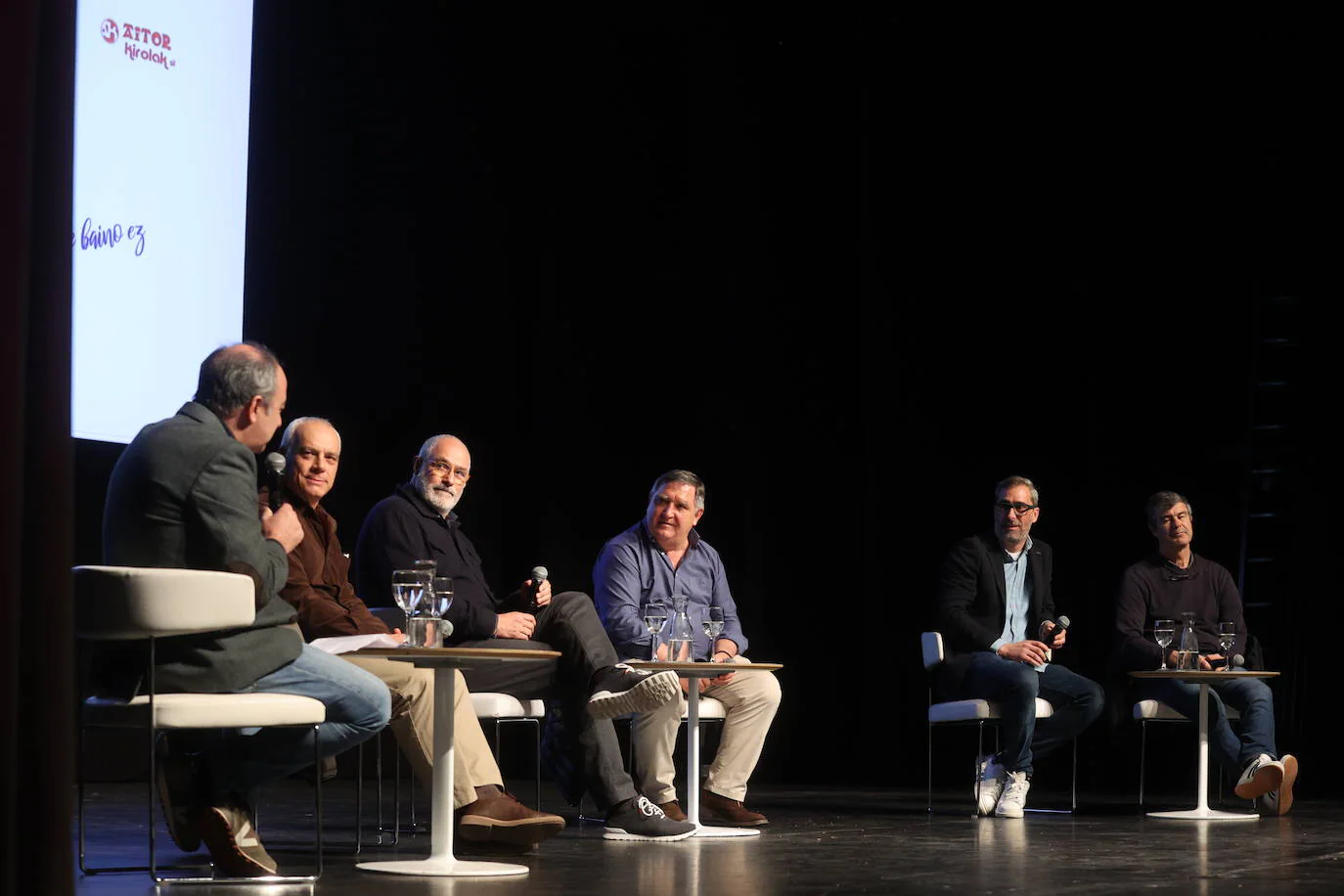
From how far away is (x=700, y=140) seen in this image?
759cm

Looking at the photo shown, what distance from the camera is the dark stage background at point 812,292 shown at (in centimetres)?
713

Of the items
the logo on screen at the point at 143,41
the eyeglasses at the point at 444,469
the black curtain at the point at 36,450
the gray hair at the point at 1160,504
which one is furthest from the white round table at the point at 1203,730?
the black curtain at the point at 36,450

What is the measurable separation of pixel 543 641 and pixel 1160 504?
2765 mm

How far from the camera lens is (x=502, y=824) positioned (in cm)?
412

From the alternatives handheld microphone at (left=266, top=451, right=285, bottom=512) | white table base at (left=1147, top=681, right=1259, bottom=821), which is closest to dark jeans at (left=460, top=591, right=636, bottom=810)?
handheld microphone at (left=266, top=451, right=285, bottom=512)

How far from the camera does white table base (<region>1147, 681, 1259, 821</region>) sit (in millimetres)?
5891

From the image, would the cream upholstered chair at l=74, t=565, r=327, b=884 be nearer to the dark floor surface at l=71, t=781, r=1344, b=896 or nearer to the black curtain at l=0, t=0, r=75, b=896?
the dark floor surface at l=71, t=781, r=1344, b=896

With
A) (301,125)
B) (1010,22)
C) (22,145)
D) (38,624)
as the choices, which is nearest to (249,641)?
(38,624)

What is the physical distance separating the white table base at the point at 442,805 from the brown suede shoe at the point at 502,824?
0.79 ft

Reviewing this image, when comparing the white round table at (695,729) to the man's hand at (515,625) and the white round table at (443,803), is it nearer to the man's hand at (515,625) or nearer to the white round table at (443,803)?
the man's hand at (515,625)

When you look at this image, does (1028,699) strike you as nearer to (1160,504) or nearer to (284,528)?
(1160,504)

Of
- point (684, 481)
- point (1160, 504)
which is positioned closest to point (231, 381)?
point (684, 481)

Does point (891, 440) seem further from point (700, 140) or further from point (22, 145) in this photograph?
point (22, 145)

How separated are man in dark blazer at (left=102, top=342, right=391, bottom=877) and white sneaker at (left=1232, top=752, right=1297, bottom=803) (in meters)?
3.50
